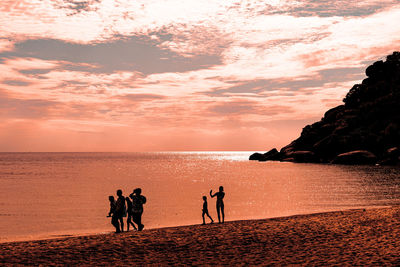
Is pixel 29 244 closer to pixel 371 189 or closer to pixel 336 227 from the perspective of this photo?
pixel 336 227

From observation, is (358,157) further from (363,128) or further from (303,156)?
(303,156)

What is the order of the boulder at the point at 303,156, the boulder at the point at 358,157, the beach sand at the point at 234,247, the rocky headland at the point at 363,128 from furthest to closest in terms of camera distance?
the boulder at the point at 303,156
the rocky headland at the point at 363,128
the boulder at the point at 358,157
the beach sand at the point at 234,247

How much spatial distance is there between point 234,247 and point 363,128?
4055 inches

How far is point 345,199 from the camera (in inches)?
1567

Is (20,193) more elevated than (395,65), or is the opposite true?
(395,65)

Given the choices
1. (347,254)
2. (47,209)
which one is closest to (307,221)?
(347,254)

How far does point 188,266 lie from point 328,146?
107 meters

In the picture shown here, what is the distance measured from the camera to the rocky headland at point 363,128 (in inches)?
3962

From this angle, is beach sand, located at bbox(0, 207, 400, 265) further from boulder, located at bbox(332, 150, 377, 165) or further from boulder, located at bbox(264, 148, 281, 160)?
boulder, located at bbox(264, 148, 281, 160)

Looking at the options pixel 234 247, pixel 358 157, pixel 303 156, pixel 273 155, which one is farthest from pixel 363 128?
pixel 234 247

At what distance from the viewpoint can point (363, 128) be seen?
Result: 105m

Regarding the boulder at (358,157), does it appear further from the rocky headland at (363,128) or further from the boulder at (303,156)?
the boulder at (303,156)

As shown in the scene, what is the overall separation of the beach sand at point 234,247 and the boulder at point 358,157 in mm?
89896

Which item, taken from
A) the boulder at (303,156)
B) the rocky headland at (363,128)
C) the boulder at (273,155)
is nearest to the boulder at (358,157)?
the rocky headland at (363,128)
